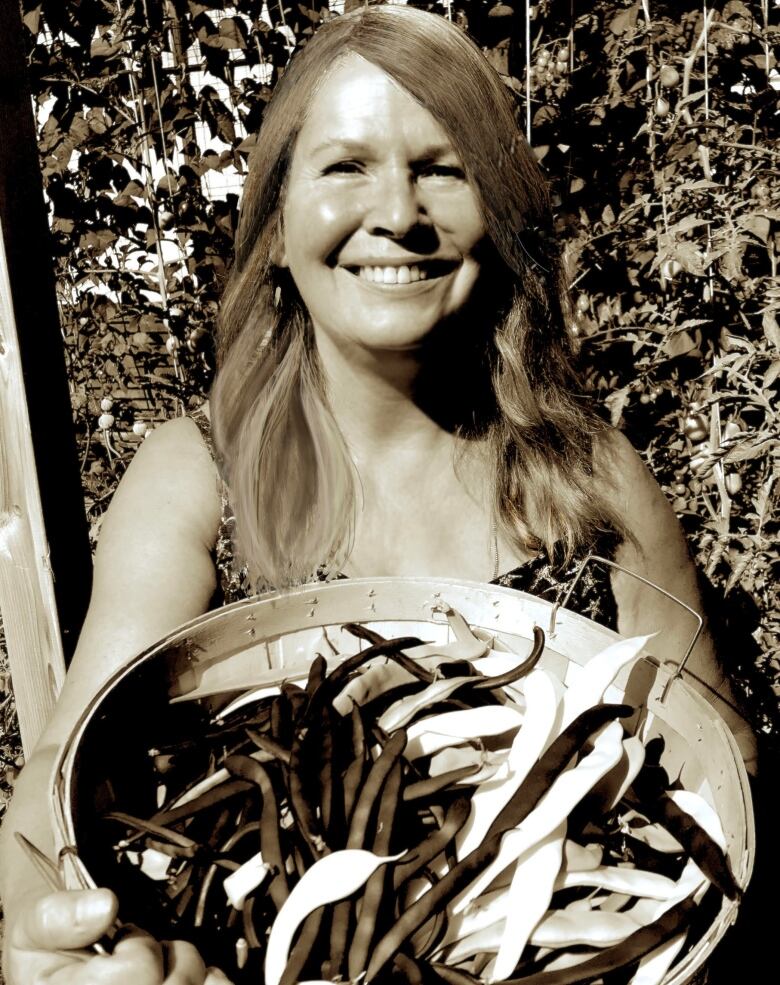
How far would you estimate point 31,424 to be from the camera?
142cm

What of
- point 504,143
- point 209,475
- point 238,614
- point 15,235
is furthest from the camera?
point 209,475

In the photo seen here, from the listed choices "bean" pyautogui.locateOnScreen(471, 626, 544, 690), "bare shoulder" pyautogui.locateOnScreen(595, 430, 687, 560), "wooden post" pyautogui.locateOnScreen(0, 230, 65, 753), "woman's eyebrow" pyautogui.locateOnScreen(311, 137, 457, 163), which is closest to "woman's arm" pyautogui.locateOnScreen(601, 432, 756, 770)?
"bare shoulder" pyautogui.locateOnScreen(595, 430, 687, 560)

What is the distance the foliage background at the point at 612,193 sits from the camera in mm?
2010

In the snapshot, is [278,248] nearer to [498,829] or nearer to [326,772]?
[326,772]

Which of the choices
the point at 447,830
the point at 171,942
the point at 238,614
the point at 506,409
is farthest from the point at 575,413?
the point at 171,942

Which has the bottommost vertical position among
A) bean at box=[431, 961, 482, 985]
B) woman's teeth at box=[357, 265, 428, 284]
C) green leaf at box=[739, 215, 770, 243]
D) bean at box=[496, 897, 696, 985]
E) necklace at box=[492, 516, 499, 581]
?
bean at box=[431, 961, 482, 985]

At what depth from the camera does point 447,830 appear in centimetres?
95

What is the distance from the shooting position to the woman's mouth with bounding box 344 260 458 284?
1428mm

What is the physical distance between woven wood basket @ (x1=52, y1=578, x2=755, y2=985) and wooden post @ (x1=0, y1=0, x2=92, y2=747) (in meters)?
0.40

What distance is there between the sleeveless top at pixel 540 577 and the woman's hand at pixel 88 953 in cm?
80

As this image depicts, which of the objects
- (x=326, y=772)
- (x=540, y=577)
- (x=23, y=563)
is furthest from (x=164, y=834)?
(x=540, y=577)

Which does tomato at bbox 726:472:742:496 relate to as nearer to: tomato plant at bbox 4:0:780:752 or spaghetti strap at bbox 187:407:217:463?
tomato plant at bbox 4:0:780:752

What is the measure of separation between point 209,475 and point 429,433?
1.34 ft

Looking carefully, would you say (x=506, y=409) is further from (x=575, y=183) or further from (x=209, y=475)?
(x=575, y=183)
